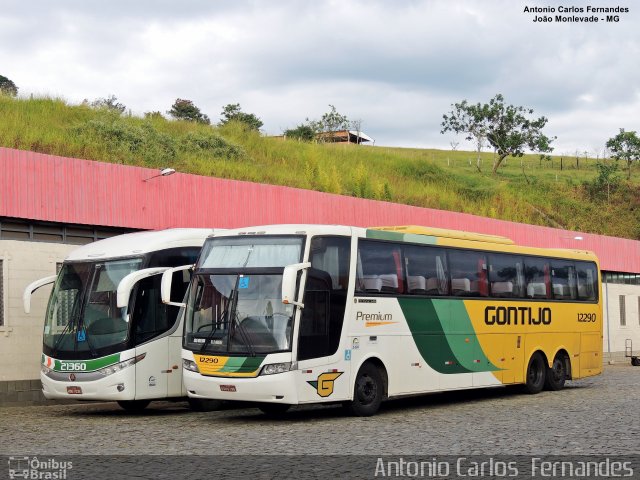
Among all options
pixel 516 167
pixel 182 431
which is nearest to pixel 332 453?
pixel 182 431

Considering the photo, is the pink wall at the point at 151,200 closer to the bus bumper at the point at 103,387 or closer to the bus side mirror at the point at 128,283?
the bus side mirror at the point at 128,283

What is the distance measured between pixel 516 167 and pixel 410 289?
83109 mm

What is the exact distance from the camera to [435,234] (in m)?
19.4

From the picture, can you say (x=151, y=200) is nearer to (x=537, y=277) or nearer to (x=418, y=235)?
(x=418, y=235)

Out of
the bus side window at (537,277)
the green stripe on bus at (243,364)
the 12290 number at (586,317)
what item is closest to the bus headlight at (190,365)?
the green stripe on bus at (243,364)

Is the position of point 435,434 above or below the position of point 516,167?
below

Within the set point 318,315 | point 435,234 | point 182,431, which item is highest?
point 435,234

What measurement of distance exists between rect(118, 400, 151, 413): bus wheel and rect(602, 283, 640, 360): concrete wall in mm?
27659

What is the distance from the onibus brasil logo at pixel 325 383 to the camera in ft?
51.3

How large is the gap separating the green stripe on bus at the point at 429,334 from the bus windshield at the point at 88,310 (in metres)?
4.98

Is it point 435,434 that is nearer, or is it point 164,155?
point 435,434

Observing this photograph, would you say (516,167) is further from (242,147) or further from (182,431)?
(182,431)

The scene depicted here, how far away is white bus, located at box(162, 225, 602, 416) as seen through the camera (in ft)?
50.4

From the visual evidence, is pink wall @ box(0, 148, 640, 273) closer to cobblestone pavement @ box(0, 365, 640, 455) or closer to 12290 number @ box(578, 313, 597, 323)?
cobblestone pavement @ box(0, 365, 640, 455)
